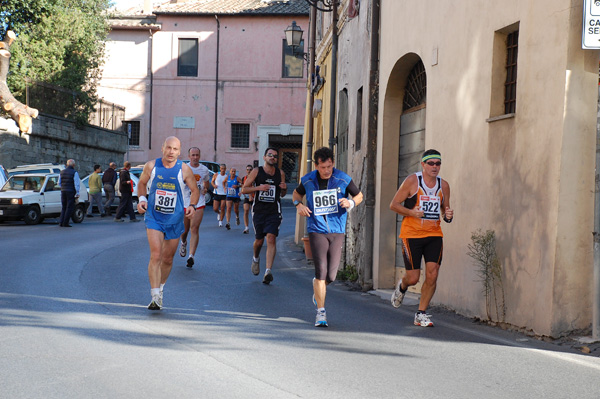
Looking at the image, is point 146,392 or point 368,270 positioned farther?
point 368,270

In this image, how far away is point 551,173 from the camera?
26.5 ft

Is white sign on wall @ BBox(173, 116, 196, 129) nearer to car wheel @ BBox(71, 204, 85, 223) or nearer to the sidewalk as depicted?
car wheel @ BBox(71, 204, 85, 223)

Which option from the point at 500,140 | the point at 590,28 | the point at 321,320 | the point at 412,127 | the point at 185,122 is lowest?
the point at 321,320

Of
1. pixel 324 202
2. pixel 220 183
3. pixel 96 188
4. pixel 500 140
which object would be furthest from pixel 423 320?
pixel 96 188

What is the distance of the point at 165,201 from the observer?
9.55 meters

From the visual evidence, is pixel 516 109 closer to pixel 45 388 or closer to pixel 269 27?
pixel 45 388

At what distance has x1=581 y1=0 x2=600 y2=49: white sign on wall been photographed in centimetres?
764

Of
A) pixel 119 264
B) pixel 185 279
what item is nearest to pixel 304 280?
pixel 185 279

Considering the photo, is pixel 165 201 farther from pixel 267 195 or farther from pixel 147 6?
pixel 147 6

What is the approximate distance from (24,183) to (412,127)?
1655 cm

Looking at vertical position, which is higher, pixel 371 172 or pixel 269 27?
pixel 269 27

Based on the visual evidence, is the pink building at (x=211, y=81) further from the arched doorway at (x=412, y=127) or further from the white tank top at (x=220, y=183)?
the arched doorway at (x=412, y=127)

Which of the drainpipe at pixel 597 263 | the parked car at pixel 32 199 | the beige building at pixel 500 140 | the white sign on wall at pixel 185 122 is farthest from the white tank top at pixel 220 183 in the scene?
the white sign on wall at pixel 185 122

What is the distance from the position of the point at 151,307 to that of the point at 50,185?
18174mm
